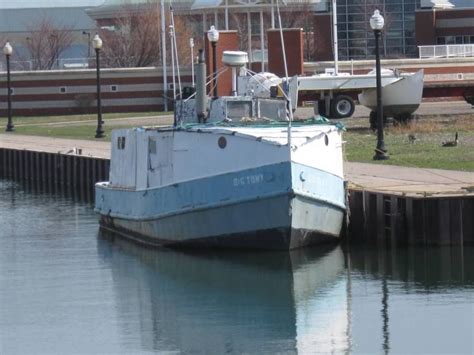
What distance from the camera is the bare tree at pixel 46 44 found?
102250mm

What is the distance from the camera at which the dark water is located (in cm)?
2131

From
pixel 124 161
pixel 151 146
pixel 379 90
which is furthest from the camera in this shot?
pixel 379 90

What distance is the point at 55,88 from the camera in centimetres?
7588

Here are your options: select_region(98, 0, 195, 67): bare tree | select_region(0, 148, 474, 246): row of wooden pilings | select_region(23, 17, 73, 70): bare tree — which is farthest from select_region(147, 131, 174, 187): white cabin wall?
select_region(23, 17, 73, 70): bare tree

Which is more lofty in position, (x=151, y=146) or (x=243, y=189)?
(x=151, y=146)

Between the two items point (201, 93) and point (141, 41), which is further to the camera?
point (141, 41)

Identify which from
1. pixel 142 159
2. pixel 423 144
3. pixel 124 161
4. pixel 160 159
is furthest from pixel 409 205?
pixel 423 144

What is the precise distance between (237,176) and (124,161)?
5.39 m

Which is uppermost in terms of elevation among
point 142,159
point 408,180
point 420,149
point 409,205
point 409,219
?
point 142,159

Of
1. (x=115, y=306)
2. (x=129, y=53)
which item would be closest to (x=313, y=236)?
(x=115, y=306)

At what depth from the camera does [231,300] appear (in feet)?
82.2

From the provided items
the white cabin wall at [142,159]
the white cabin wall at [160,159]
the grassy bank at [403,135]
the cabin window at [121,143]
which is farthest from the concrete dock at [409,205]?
the cabin window at [121,143]

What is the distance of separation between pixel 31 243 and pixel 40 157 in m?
16.1

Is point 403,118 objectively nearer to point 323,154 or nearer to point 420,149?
point 420,149
